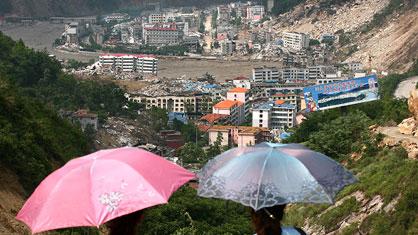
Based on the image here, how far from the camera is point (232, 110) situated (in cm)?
2759

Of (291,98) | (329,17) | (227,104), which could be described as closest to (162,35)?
(329,17)

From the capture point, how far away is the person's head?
2166 mm

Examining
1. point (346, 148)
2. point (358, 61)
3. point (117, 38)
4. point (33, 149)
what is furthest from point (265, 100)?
point (117, 38)

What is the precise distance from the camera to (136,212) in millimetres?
2164

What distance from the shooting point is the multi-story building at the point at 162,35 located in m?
52.9

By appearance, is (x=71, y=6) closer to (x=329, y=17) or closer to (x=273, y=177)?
(x=329, y=17)

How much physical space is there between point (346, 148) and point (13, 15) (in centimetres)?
5696

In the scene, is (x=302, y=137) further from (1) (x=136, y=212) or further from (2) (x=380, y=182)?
(1) (x=136, y=212)

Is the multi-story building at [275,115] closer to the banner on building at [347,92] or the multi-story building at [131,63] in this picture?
the banner on building at [347,92]

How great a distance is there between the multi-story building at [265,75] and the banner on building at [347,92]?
64.0ft

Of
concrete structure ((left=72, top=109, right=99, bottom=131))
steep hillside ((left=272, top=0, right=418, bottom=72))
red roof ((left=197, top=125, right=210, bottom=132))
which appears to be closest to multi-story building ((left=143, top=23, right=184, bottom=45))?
steep hillside ((left=272, top=0, right=418, bottom=72))

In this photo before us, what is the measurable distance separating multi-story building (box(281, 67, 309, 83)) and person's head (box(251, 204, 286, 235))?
3406 centimetres

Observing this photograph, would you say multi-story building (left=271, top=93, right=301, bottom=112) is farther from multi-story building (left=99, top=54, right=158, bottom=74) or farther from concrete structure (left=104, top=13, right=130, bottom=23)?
concrete structure (left=104, top=13, right=130, bottom=23)

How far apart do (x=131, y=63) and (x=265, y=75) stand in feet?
29.2
